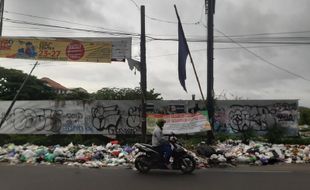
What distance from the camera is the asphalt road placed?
10797 mm

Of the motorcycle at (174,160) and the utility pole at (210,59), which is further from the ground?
the utility pole at (210,59)

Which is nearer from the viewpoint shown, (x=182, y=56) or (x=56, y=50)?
(x=182, y=56)

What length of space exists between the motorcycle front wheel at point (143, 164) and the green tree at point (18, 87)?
3798cm

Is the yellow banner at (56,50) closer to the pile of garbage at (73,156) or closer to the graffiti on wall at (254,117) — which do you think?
the pile of garbage at (73,156)

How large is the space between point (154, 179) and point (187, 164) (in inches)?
68.8

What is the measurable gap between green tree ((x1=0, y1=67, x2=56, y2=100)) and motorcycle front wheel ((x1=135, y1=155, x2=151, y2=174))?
3798cm

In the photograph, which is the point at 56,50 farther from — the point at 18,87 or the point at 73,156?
the point at 18,87

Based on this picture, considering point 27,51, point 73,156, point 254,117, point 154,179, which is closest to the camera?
point 154,179

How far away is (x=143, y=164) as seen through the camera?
45.3 feet

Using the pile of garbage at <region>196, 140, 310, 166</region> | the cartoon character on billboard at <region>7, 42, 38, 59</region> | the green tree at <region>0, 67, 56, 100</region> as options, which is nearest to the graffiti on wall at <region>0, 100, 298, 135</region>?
the cartoon character on billboard at <region>7, 42, 38, 59</region>

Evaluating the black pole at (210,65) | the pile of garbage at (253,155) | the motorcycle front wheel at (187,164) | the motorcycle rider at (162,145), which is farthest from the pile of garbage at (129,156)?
the black pole at (210,65)

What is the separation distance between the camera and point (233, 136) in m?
21.9

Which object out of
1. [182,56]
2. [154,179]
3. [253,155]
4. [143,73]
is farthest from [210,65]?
[154,179]

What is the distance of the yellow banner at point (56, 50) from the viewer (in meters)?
22.8
